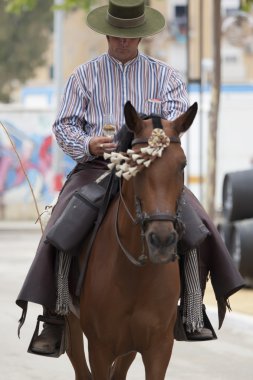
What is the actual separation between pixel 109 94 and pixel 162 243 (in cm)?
166

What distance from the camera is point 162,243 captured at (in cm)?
566

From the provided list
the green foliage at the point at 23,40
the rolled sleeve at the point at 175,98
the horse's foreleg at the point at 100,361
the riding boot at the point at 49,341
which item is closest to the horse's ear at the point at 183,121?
the rolled sleeve at the point at 175,98

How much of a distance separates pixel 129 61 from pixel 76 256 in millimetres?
1248

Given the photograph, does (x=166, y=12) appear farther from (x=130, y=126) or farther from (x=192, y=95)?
(x=130, y=126)

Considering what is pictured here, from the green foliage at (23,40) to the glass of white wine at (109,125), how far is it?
150 ft

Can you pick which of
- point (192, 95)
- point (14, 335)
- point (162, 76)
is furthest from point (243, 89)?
point (162, 76)

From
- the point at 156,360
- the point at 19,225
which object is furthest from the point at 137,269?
the point at 19,225

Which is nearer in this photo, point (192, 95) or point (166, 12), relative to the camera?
point (192, 95)

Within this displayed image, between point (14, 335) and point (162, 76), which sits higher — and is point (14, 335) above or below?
below

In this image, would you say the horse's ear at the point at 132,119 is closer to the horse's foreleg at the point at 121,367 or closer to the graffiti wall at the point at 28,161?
the horse's foreleg at the point at 121,367

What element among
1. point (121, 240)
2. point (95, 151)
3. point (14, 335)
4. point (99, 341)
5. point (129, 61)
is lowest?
point (14, 335)

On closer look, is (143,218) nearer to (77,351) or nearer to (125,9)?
(125,9)

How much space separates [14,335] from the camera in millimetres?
11797

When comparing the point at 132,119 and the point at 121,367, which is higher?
the point at 132,119
